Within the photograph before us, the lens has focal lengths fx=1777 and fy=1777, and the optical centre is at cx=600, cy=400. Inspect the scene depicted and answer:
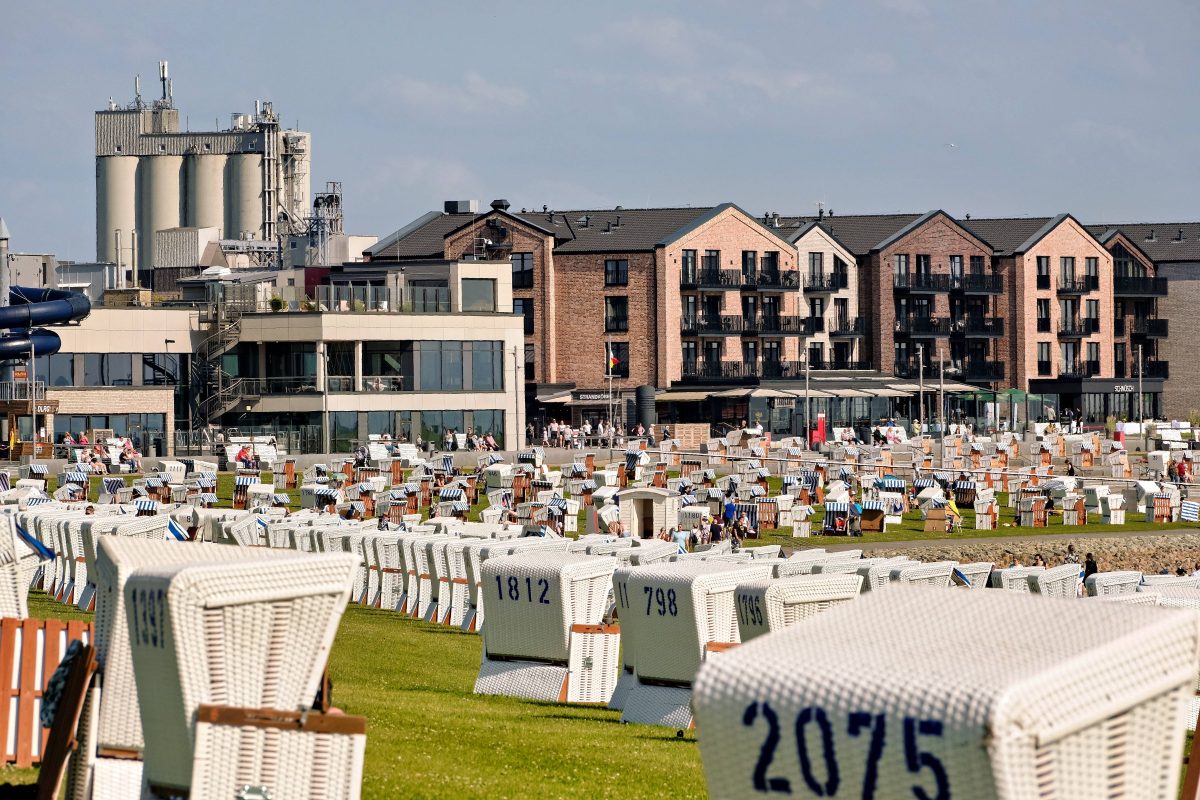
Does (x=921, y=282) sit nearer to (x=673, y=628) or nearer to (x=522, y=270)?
(x=522, y=270)

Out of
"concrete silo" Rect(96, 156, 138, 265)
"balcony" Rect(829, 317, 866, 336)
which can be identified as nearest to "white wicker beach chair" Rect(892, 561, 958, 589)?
"balcony" Rect(829, 317, 866, 336)

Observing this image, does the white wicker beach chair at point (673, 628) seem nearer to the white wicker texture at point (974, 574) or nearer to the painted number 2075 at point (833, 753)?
the painted number 2075 at point (833, 753)

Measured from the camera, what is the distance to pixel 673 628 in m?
14.7

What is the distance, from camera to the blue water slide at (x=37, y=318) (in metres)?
59.3

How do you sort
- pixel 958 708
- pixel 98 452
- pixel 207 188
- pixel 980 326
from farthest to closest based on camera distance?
pixel 207 188, pixel 980 326, pixel 98 452, pixel 958 708

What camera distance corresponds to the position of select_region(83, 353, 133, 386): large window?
6800 cm

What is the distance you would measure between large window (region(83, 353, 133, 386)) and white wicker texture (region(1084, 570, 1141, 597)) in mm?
49752

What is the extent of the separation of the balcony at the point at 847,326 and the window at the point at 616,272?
12.7 metres

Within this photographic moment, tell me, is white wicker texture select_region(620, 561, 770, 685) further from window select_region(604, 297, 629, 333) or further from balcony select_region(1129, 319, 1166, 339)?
balcony select_region(1129, 319, 1166, 339)

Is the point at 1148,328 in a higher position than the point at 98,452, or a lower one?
higher

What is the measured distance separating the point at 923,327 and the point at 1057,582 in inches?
2773

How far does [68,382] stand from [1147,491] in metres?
39.7

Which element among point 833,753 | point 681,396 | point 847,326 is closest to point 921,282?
point 847,326

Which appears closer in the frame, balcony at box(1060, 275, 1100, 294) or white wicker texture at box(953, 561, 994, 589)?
white wicker texture at box(953, 561, 994, 589)
